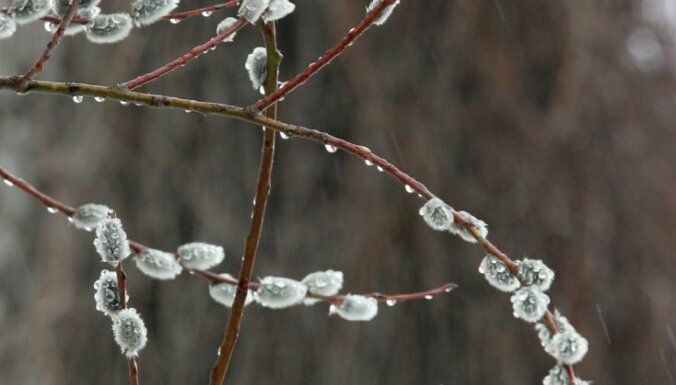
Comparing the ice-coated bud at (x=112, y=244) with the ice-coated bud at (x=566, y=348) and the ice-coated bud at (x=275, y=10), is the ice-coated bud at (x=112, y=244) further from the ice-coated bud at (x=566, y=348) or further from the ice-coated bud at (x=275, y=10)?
the ice-coated bud at (x=566, y=348)

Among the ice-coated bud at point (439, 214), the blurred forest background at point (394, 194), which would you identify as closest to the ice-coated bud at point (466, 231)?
the ice-coated bud at point (439, 214)

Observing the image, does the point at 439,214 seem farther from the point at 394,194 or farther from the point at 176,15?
the point at 394,194

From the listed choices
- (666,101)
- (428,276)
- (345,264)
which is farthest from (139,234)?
(666,101)

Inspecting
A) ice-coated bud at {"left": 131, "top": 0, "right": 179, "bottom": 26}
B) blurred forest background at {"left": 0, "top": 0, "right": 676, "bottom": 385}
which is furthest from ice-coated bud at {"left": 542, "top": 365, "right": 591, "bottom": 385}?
blurred forest background at {"left": 0, "top": 0, "right": 676, "bottom": 385}

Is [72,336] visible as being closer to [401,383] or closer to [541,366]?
[401,383]

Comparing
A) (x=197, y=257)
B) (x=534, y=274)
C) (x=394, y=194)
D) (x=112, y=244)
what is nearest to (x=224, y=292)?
(x=197, y=257)
